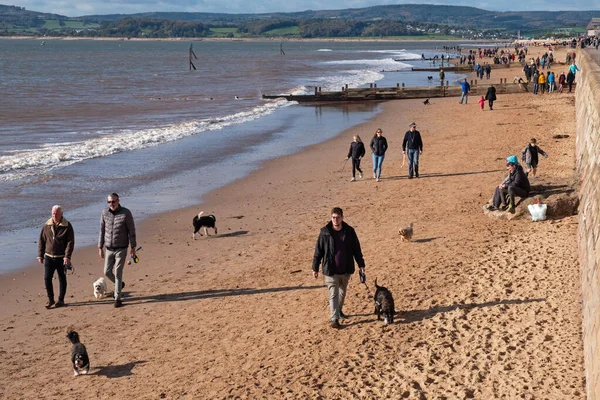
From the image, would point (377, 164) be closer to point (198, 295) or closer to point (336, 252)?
point (198, 295)

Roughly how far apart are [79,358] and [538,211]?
324 inches

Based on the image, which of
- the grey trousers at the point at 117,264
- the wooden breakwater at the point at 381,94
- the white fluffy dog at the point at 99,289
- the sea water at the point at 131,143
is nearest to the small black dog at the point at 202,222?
the sea water at the point at 131,143

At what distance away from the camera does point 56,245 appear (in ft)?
32.2

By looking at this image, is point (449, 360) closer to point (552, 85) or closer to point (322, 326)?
point (322, 326)

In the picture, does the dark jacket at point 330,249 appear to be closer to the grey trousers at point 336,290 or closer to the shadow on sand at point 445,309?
the grey trousers at point 336,290

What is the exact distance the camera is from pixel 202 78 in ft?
226

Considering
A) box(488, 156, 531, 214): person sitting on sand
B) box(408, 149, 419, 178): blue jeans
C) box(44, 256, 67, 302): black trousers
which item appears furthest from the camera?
box(408, 149, 419, 178): blue jeans

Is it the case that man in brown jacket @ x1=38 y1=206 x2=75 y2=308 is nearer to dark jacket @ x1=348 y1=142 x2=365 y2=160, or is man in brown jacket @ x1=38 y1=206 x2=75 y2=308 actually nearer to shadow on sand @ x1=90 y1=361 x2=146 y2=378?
shadow on sand @ x1=90 y1=361 x2=146 y2=378

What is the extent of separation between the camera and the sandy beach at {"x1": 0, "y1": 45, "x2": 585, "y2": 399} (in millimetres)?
7391

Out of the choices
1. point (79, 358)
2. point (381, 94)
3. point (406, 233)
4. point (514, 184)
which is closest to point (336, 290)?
point (79, 358)

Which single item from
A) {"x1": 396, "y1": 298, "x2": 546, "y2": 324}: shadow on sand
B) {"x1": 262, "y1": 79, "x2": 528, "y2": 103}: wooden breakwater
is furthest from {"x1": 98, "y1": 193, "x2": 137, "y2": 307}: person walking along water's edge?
{"x1": 262, "y1": 79, "x2": 528, "y2": 103}: wooden breakwater

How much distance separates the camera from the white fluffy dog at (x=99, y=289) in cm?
1033

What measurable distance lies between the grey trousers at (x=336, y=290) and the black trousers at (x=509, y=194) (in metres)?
5.41

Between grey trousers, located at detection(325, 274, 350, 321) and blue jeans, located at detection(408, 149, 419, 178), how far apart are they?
929 centimetres
